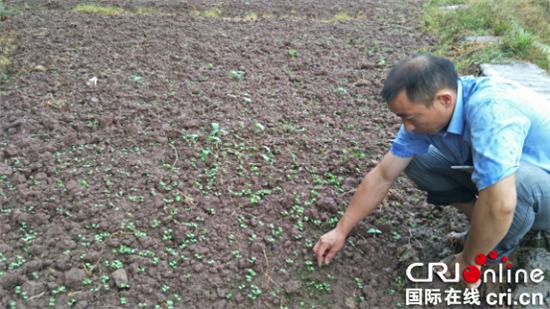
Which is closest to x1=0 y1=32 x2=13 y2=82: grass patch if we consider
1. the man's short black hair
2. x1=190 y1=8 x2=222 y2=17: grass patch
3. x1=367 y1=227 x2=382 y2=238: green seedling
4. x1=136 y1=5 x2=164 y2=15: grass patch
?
x1=136 y1=5 x2=164 y2=15: grass patch

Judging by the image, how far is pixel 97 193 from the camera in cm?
256

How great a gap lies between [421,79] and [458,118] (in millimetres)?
275

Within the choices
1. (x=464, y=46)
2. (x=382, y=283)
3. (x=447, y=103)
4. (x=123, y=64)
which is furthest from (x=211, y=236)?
(x=464, y=46)

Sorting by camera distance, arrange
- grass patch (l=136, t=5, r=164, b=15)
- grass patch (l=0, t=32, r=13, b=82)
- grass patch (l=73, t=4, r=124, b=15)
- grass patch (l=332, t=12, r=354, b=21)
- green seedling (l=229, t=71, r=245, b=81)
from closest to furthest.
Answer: grass patch (l=0, t=32, r=13, b=82)
green seedling (l=229, t=71, r=245, b=81)
grass patch (l=73, t=4, r=124, b=15)
grass patch (l=136, t=5, r=164, b=15)
grass patch (l=332, t=12, r=354, b=21)

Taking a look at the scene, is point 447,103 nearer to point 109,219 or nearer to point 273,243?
point 273,243

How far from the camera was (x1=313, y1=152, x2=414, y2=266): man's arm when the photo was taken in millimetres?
2205

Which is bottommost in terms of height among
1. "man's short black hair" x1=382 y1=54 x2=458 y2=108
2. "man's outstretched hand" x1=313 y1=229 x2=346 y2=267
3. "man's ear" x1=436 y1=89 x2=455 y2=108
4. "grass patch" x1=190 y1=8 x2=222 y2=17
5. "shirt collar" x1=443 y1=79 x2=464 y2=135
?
"man's outstretched hand" x1=313 y1=229 x2=346 y2=267

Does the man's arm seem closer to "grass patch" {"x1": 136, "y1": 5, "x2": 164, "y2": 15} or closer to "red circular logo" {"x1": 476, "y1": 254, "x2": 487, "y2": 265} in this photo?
"red circular logo" {"x1": 476, "y1": 254, "x2": 487, "y2": 265}

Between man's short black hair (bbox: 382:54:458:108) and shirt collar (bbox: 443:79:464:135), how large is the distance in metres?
0.06

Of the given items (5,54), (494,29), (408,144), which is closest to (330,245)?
(408,144)

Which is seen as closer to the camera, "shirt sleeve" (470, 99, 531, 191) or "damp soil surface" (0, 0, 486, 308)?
"shirt sleeve" (470, 99, 531, 191)

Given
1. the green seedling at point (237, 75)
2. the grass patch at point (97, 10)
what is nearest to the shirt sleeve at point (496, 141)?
the green seedling at point (237, 75)

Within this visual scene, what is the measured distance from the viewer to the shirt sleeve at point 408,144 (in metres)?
2.13

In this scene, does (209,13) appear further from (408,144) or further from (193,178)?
(408,144)
